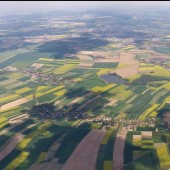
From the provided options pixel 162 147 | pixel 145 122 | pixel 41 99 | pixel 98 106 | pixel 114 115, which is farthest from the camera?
pixel 41 99

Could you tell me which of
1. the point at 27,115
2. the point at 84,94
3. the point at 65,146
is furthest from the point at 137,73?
the point at 65,146

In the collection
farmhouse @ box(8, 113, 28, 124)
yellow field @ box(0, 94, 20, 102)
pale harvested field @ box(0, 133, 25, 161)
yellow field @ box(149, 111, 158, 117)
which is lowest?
yellow field @ box(0, 94, 20, 102)

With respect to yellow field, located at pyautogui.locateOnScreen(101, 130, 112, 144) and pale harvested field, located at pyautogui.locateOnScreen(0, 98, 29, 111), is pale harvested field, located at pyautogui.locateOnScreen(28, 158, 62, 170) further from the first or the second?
pale harvested field, located at pyautogui.locateOnScreen(0, 98, 29, 111)

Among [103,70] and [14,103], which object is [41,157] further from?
[103,70]

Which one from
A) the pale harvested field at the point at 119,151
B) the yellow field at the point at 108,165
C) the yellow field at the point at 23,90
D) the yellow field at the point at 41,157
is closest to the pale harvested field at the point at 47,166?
the yellow field at the point at 41,157

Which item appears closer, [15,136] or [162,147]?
[162,147]

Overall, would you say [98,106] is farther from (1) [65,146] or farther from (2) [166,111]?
(1) [65,146]

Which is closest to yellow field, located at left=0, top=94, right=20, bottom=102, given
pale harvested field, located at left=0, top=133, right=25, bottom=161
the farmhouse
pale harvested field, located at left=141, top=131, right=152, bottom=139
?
the farmhouse
